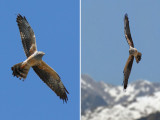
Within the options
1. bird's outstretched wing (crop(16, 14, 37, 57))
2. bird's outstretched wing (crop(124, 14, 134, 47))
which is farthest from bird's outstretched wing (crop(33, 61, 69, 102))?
bird's outstretched wing (crop(124, 14, 134, 47))

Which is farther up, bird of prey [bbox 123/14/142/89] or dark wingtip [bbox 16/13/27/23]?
dark wingtip [bbox 16/13/27/23]

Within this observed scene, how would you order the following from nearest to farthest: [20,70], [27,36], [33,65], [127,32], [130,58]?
[20,70], [33,65], [130,58], [127,32], [27,36]

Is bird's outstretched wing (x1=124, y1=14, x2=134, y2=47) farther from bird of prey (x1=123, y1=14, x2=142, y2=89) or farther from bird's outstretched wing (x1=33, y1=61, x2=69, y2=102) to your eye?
bird's outstretched wing (x1=33, y1=61, x2=69, y2=102)

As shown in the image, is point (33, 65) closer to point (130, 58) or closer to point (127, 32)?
point (130, 58)

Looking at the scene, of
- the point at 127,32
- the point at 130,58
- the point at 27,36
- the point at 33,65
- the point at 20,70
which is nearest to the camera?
the point at 20,70

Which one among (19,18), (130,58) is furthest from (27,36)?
(130,58)

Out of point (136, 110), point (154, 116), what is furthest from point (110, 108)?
point (154, 116)

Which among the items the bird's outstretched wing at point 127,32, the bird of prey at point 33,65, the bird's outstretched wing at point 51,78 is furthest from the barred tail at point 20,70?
the bird's outstretched wing at point 127,32
